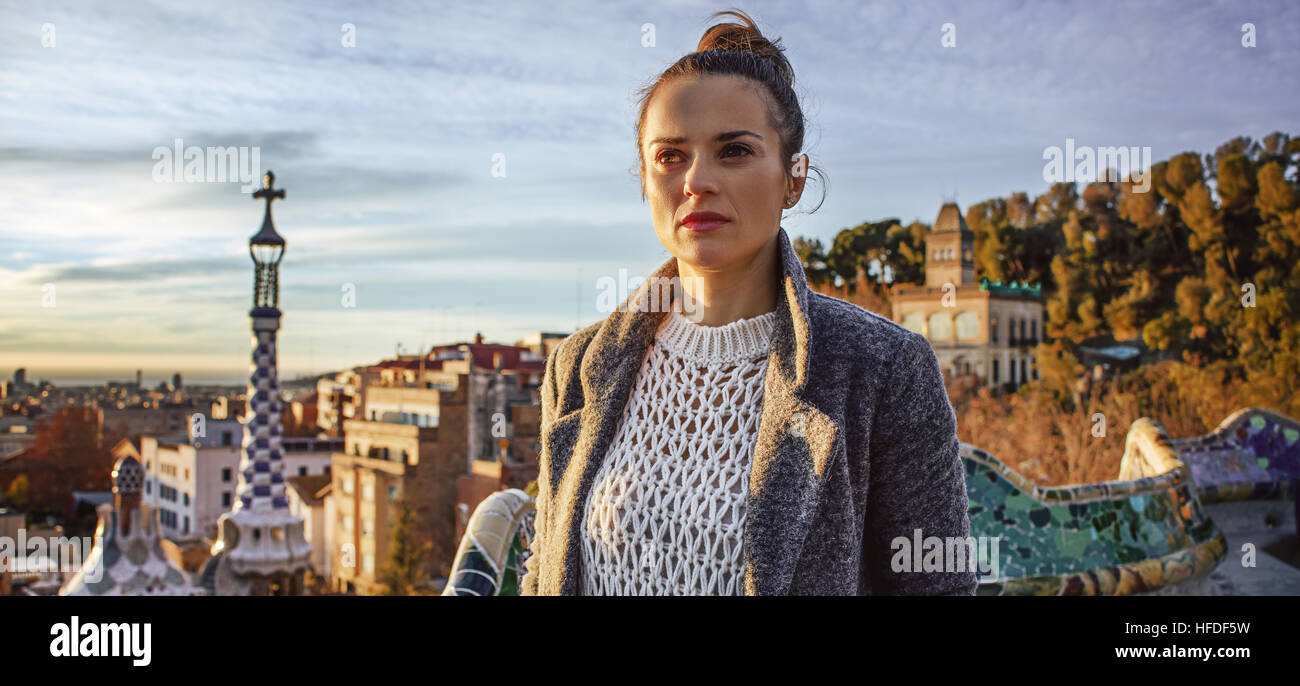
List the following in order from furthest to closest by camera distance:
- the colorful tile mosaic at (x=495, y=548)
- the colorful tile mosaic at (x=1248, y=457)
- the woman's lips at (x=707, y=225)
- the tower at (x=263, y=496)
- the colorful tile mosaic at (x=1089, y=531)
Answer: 1. the tower at (x=263, y=496)
2. the colorful tile mosaic at (x=1248, y=457)
3. the colorful tile mosaic at (x=1089, y=531)
4. the colorful tile mosaic at (x=495, y=548)
5. the woman's lips at (x=707, y=225)

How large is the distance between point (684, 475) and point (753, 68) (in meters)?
0.63

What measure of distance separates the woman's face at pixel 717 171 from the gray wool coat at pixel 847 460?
0.38 ft

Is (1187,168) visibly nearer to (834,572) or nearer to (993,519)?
(993,519)

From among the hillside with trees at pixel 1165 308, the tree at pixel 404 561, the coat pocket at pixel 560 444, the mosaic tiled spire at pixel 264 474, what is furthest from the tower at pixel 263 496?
the coat pocket at pixel 560 444

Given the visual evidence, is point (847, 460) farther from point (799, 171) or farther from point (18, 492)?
point (18, 492)

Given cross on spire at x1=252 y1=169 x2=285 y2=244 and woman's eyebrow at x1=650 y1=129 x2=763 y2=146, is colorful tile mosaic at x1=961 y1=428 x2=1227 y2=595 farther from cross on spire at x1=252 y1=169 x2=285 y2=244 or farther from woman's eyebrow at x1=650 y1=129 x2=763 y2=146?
cross on spire at x1=252 y1=169 x2=285 y2=244

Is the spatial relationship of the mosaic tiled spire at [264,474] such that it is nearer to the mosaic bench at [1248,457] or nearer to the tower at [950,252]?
the mosaic bench at [1248,457]

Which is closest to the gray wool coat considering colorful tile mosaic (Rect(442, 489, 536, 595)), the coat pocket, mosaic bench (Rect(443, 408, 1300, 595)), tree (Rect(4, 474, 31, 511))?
the coat pocket

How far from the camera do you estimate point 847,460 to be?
1.49 metres

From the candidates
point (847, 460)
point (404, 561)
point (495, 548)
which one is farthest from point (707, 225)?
point (404, 561)

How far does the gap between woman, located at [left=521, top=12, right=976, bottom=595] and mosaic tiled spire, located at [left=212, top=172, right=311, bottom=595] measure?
984cm

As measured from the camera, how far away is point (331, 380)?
43.2 metres

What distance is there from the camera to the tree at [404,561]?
17.7m
